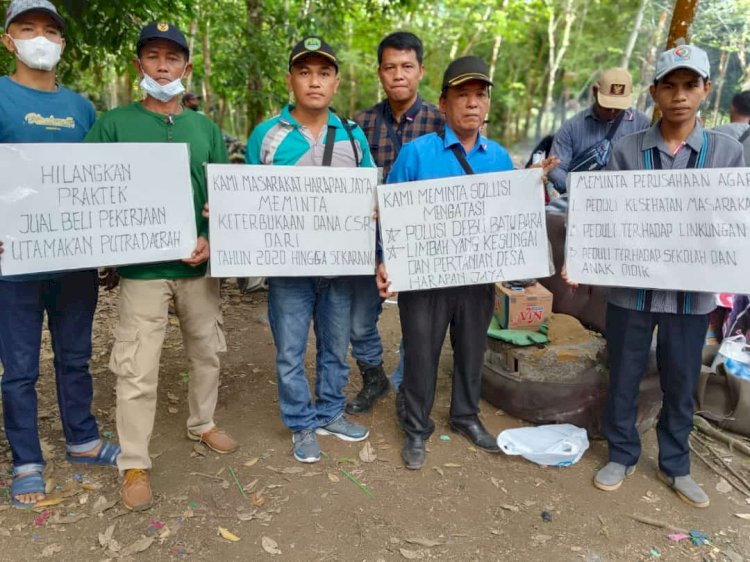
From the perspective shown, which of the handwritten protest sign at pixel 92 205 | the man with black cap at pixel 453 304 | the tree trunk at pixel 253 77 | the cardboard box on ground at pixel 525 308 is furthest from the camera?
the tree trunk at pixel 253 77

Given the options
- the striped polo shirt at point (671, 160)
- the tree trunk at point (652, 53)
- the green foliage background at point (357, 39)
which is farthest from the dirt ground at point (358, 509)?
the tree trunk at point (652, 53)

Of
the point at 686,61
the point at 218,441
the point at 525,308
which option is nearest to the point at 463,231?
the point at 686,61

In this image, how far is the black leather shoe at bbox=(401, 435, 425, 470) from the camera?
135 inches

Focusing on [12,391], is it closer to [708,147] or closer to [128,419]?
[128,419]

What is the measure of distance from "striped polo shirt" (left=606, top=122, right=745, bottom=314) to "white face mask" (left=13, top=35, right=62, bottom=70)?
10.0ft

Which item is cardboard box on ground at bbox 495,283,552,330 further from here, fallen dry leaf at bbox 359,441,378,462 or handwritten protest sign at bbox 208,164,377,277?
handwritten protest sign at bbox 208,164,377,277

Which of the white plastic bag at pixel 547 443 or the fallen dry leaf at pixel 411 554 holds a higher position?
the white plastic bag at pixel 547 443

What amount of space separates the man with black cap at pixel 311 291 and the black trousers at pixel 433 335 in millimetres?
419

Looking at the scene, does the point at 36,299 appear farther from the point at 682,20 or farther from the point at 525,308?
the point at 682,20

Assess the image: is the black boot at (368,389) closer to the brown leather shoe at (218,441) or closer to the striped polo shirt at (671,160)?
the brown leather shoe at (218,441)

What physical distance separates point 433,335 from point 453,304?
0.23 meters

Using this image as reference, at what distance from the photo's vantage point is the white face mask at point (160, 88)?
2816mm

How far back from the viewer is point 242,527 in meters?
2.89

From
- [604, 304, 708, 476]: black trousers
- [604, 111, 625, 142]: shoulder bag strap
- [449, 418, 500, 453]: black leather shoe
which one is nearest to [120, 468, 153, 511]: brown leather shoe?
[449, 418, 500, 453]: black leather shoe
